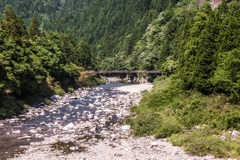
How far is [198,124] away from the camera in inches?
711

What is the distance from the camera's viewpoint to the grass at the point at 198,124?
13.1 metres

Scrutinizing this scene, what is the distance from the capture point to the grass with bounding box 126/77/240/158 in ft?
43.0

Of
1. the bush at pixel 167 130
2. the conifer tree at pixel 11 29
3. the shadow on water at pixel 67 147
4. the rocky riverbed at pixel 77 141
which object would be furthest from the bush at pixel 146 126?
the conifer tree at pixel 11 29

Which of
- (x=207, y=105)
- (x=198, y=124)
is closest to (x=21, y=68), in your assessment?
(x=198, y=124)

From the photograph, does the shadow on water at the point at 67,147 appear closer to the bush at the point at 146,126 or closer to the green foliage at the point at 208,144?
the bush at the point at 146,126

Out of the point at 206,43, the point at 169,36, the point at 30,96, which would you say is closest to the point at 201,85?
the point at 206,43

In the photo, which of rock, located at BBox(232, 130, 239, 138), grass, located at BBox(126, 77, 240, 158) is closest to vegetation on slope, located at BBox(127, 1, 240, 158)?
grass, located at BBox(126, 77, 240, 158)

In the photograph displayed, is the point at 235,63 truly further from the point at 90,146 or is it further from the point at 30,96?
the point at 30,96

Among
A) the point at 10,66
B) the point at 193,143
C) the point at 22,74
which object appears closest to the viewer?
the point at 193,143

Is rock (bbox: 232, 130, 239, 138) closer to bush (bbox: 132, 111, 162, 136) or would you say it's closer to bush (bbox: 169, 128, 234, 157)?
bush (bbox: 169, 128, 234, 157)

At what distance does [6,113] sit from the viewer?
82.6 feet

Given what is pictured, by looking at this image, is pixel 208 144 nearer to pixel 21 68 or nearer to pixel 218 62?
pixel 218 62

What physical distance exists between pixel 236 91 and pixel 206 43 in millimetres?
7515

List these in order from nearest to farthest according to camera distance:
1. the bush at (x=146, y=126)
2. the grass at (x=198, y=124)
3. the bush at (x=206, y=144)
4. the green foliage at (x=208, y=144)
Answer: the green foliage at (x=208, y=144), the bush at (x=206, y=144), the grass at (x=198, y=124), the bush at (x=146, y=126)
